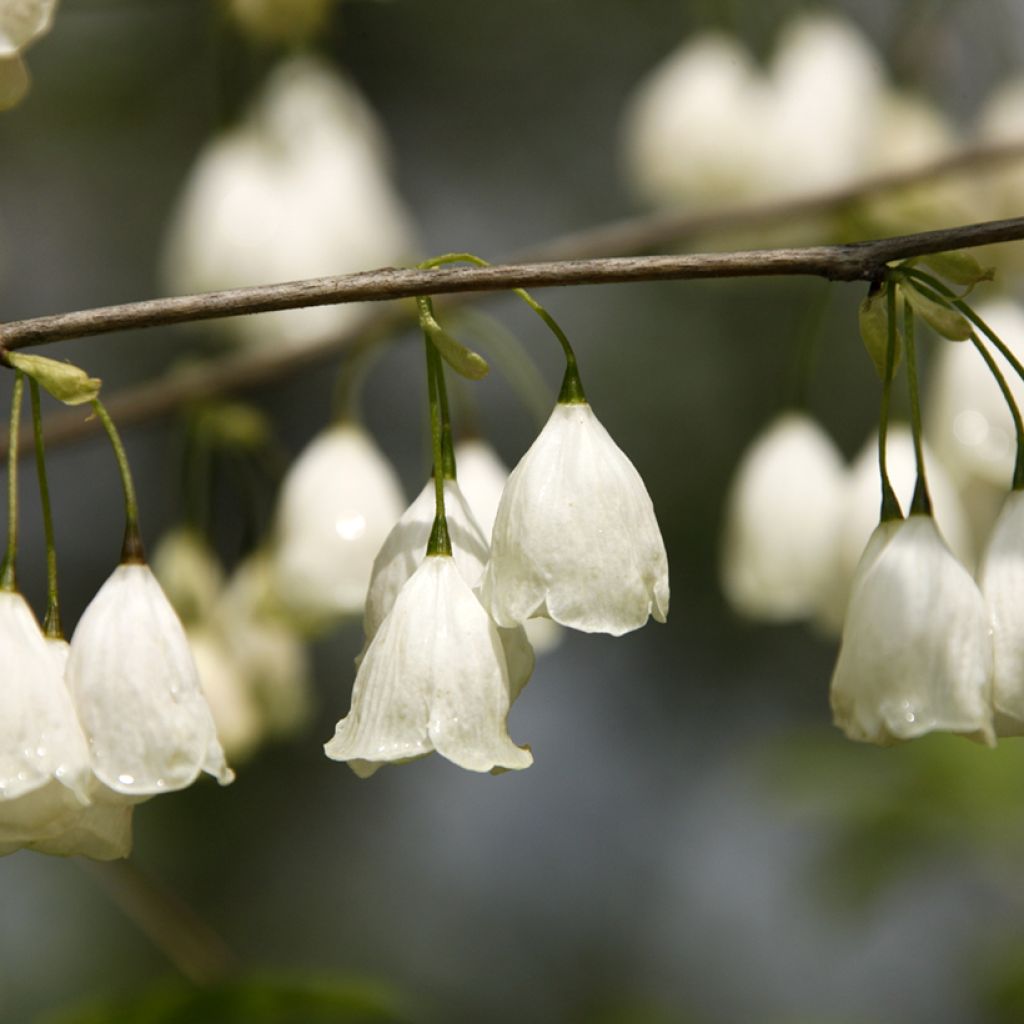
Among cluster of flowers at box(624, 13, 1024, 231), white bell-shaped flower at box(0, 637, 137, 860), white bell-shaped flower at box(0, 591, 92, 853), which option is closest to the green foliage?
white bell-shaped flower at box(0, 637, 137, 860)

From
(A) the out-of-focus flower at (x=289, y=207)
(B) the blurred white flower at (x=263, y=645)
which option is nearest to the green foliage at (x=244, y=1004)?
(B) the blurred white flower at (x=263, y=645)

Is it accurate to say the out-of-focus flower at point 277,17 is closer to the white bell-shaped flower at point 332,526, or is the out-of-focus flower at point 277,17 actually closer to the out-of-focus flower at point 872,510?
the white bell-shaped flower at point 332,526

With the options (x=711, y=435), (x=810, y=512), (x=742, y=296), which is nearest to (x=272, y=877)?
(x=711, y=435)

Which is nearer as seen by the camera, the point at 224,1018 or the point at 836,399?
the point at 224,1018

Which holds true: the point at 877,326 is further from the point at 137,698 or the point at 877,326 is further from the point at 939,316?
the point at 137,698

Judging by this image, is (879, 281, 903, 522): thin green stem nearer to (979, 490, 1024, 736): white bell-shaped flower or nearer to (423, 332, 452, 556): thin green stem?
(979, 490, 1024, 736): white bell-shaped flower

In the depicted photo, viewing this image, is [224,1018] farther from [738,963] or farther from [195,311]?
[738,963]

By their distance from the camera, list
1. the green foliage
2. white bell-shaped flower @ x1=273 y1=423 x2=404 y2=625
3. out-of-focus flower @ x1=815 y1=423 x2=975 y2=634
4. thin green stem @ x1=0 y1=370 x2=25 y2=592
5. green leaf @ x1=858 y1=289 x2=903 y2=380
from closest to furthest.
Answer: thin green stem @ x1=0 y1=370 x2=25 y2=592 → green leaf @ x1=858 y1=289 x2=903 y2=380 → the green foliage → out-of-focus flower @ x1=815 y1=423 x2=975 y2=634 → white bell-shaped flower @ x1=273 y1=423 x2=404 y2=625

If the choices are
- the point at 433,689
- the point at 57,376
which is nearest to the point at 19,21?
the point at 57,376

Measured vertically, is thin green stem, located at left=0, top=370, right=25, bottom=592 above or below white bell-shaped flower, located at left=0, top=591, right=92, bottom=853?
above
